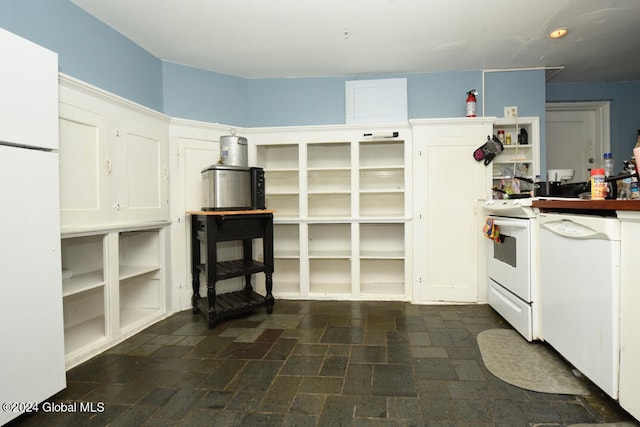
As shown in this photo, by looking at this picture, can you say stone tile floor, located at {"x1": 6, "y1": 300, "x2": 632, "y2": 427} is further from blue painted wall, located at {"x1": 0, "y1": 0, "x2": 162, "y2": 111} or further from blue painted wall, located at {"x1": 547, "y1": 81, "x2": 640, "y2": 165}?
blue painted wall, located at {"x1": 547, "y1": 81, "x2": 640, "y2": 165}

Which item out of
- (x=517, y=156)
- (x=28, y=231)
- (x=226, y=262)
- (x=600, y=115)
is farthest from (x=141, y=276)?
(x=600, y=115)

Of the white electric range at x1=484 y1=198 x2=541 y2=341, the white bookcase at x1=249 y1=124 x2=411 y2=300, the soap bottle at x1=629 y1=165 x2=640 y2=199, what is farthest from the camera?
the white bookcase at x1=249 y1=124 x2=411 y2=300

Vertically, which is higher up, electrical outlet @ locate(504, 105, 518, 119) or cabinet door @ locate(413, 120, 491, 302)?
electrical outlet @ locate(504, 105, 518, 119)

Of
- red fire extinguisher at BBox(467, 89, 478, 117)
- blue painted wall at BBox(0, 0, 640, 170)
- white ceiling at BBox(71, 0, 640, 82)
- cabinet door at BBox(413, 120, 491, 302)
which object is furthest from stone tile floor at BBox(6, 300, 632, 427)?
white ceiling at BBox(71, 0, 640, 82)

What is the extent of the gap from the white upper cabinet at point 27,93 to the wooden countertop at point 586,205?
107 inches

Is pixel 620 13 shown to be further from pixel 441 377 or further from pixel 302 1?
pixel 441 377

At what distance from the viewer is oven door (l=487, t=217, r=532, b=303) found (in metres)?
2.16

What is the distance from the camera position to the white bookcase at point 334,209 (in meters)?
3.30

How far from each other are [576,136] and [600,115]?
320 millimetres

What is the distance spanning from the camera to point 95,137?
86.1 inches

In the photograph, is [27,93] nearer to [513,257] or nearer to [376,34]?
[376,34]

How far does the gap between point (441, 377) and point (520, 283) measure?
3.24 ft

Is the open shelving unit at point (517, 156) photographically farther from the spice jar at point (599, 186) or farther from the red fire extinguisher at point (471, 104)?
the spice jar at point (599, 186)

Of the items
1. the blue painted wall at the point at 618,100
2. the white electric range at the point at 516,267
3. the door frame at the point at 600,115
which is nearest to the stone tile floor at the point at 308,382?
the white electric range at the point at 516,267
